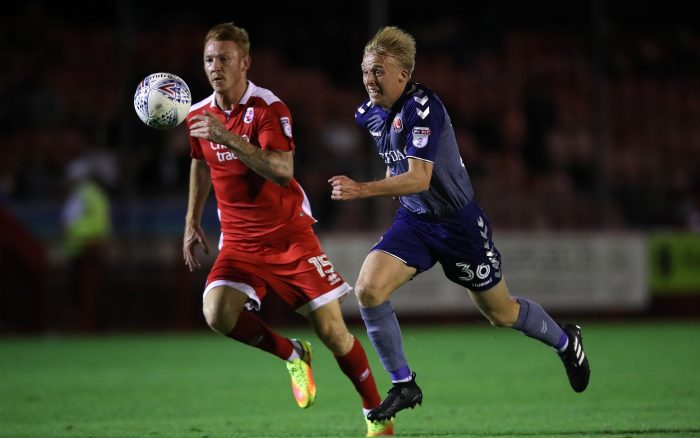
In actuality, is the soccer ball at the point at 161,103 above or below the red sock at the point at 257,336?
above

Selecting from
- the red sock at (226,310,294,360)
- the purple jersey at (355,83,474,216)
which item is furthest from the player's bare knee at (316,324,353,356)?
the purple jersey at (355,83,474,216)

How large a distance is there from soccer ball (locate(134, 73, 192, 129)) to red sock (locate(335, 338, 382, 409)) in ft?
5.78

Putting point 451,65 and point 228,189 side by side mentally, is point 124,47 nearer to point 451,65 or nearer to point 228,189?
point 451,65

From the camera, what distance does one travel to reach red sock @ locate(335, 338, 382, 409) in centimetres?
684

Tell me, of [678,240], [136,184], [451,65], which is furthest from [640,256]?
[136,184]

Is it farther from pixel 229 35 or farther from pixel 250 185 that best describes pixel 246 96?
pixel 250 185

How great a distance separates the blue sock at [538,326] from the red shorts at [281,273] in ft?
3.78

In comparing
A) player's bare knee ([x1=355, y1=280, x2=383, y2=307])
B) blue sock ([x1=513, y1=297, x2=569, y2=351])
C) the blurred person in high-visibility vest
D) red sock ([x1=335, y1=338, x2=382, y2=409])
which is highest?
player's bare knee ([x1=355, y1=280, x2=383, y2=307])

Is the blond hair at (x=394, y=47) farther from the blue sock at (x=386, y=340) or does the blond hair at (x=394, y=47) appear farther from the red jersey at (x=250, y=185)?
the blue sock at (x=386, y=340)

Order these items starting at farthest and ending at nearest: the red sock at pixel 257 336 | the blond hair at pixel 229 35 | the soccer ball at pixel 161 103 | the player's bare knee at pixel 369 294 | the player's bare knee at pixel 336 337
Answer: the red sock at pixel 257 336 < the player's bare knee at pixel 336 337 < the blond hair at pixel 229 35 < the player's bare knee at pixel 369 294 < the soccer ball at pixel 161 103

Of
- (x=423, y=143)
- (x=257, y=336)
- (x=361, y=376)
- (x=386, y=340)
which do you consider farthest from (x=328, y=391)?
(x=423, y=143)

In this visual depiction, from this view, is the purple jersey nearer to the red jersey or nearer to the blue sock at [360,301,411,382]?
the red jersey

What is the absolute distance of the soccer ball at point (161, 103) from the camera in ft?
21.1

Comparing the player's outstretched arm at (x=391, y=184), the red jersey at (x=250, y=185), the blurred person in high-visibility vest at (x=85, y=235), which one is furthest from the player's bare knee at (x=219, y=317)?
the blurred person in high-visibility vest at (x=85, y=235)
